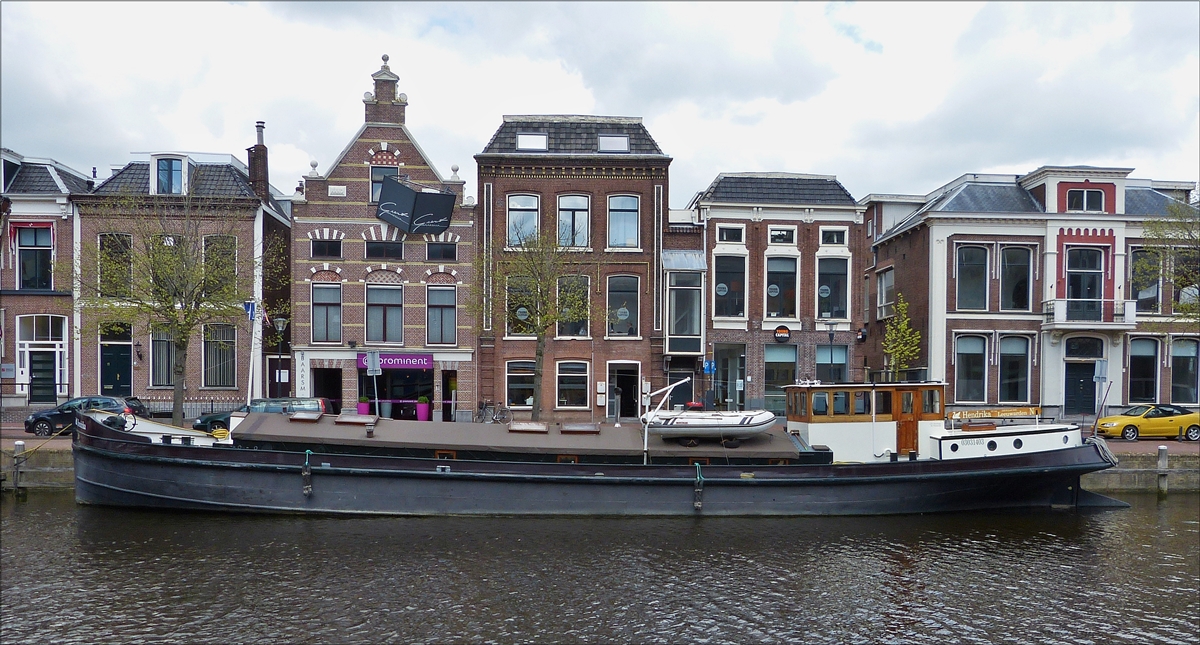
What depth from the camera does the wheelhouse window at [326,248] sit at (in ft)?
97.5

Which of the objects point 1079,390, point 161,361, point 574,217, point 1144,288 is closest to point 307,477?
point 574,217

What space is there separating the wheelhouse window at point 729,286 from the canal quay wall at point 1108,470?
1414cm

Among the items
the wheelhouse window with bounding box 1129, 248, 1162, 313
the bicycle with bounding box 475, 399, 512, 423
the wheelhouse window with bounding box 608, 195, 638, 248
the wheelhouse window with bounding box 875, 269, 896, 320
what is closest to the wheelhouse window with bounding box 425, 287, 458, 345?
the bicycle with bounding box 475, 399, 512, 423

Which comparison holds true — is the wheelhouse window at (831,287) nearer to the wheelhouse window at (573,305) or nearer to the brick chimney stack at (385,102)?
the wheelhouse window at (573,305)

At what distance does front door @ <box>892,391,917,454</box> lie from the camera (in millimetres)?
19016

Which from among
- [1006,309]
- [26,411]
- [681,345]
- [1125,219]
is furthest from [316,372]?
[1125,219]

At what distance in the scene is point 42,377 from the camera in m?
30.3

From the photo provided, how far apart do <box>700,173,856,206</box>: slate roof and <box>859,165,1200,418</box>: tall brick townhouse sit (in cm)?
401

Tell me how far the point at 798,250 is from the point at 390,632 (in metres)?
24.8

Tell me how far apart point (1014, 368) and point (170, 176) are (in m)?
36.0

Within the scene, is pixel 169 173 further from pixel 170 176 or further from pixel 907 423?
pixel 907 423

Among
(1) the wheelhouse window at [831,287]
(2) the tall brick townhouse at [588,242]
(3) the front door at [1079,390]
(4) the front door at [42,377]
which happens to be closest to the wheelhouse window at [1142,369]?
(3) the front door at [1079,390]

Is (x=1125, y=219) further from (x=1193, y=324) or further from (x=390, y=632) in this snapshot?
(x=390, y=632)

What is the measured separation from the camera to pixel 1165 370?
3166cm
